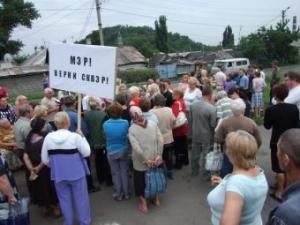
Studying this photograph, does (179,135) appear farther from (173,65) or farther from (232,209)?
(173,65)

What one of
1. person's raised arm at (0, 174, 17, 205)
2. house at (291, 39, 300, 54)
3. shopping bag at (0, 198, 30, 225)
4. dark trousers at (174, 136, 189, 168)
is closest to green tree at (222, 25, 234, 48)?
house at (291, 39, 300, 54)

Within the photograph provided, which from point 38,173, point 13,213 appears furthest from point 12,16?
point 13,213

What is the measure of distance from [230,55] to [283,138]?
5799 cm

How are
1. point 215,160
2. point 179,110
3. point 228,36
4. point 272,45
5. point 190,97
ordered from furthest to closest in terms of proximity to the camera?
point 228,36, point 272,45, point 190,97, point 179,110, point 215,160

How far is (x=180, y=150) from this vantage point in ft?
26.0

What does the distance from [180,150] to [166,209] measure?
81.1 inches

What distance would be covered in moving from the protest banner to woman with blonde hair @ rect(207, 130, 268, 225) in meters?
2.41

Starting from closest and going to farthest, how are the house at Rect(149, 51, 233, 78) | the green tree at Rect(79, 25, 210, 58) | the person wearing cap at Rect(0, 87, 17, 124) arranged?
the person wearing cap at Rect(0, 87, 17, 124) < the house at Rect(149, 51, 233, 78) < the green tree at Rect(79, 25, 210, 58)

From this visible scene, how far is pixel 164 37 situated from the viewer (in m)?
81.4

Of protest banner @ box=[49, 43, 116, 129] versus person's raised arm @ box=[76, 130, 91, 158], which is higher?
protest banner @ box=[49, 43, 116, 129]

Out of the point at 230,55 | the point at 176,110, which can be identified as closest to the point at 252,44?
the point at 230,55

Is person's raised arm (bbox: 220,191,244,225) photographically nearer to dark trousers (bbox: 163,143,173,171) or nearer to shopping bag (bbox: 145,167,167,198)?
shopping bag (bbox: 145,167,167,198)

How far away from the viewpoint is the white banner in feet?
16.7

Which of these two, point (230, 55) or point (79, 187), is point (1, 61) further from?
point (79, 187)
